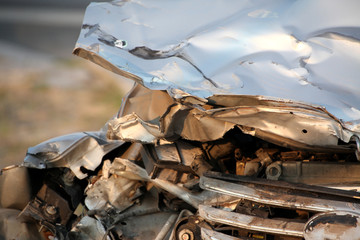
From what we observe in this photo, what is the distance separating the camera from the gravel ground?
25.5ft

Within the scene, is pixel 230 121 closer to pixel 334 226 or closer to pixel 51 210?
pixel 334 226

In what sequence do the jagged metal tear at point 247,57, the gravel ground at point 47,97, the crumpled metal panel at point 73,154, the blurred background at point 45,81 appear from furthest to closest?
the blurred background at point 45,81, the gravel ground at point 47,97, the crumpled metal panel at point 73,154, the jagged metal tear at point 247,57

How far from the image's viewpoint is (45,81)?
29.9 ft

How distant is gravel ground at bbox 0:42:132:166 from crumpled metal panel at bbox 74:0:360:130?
4822 millimetres

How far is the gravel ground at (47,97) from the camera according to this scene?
25.5 feet

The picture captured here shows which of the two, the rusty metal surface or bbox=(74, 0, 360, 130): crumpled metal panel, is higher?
bbox=(74, 0, 360, 130): crumpled metal panel

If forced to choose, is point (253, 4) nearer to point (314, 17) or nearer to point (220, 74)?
point (314, 17)

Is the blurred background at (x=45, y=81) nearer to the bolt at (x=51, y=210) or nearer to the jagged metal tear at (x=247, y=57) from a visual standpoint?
the bolt at (x=51, y=210)

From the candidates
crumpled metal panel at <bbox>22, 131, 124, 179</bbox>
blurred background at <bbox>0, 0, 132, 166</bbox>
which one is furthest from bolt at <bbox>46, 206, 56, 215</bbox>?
blurred background at <bbox>0, 0, 132, 166</bbox>

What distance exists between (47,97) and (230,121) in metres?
6.82

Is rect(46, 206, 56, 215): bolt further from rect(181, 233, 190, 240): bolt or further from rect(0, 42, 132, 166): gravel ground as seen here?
rect(0, 42, 132, 166): gravel ground

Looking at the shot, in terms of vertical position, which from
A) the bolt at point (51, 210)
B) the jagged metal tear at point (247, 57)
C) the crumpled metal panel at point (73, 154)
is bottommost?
the bolt at point (51, 210)

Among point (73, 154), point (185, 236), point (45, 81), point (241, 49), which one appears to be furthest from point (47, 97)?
point (241, 49)

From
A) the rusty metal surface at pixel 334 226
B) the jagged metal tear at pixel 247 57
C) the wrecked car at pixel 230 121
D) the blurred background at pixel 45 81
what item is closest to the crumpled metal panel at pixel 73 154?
the wrecked car at pixel 230 121
